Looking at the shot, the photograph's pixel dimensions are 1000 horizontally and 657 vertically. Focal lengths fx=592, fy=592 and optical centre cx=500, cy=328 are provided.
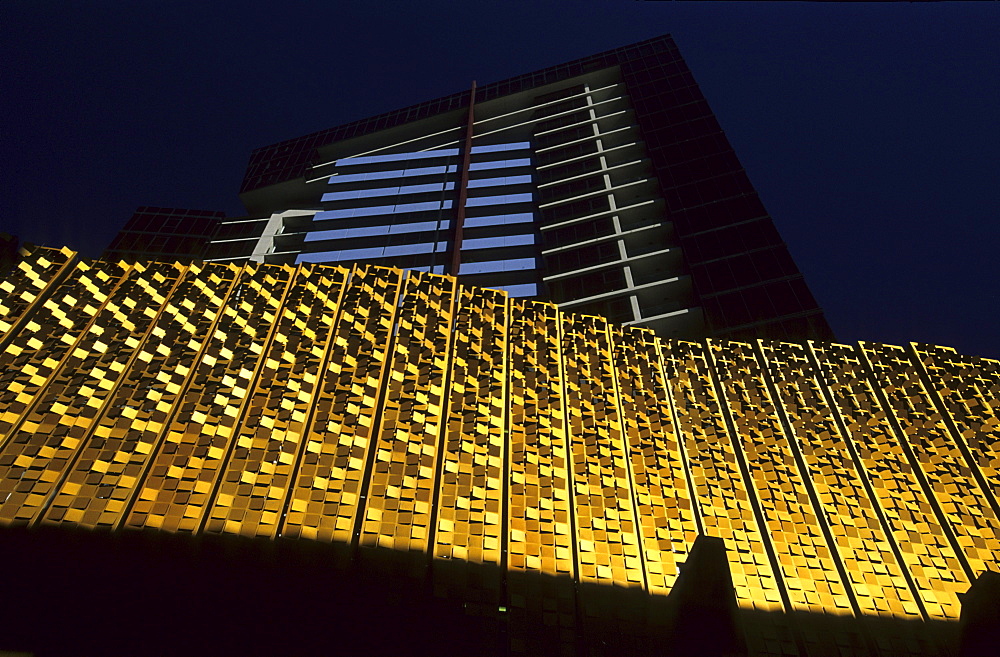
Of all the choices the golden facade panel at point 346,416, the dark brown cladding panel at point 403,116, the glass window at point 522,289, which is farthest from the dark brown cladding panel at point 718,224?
the golden facade panel at point 346,416

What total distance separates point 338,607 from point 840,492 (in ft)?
14.6

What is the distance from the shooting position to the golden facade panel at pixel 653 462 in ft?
14.7

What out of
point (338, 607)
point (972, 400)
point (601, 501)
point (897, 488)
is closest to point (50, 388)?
point (338, 607)

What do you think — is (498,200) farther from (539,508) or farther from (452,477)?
(539,508)

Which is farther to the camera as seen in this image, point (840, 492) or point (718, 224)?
point (718, 224)

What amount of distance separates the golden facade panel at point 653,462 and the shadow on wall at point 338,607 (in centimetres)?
46

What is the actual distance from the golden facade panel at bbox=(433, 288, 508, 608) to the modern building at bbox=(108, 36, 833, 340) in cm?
1575

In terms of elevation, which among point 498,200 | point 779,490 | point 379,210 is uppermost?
point 379,210

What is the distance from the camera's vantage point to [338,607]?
3650mm

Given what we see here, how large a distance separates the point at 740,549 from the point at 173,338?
520cm

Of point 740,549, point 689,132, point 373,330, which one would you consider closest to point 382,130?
point 689,132

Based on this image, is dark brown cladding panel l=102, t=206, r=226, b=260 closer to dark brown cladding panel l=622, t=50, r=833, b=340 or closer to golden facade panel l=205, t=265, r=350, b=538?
dark brown cladding panel l=622, t=50, r=833, b=340

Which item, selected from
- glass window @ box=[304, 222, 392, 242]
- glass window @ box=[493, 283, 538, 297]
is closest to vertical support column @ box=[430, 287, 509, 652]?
glass window @ box=[493, 283, 538, 297]

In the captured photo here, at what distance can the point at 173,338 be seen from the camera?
5406 mm
